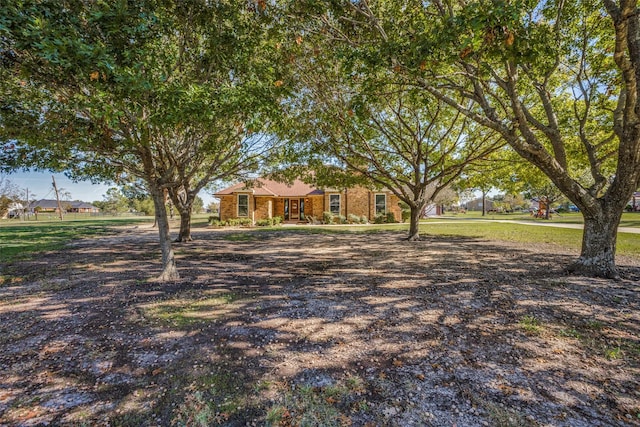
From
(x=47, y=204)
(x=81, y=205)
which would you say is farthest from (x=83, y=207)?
(x=47, y=204)

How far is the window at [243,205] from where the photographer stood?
24156 mm

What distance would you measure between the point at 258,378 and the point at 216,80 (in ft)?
18.7

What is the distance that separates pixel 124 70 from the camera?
12.8 feet

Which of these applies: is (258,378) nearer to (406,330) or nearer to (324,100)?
(406,330)

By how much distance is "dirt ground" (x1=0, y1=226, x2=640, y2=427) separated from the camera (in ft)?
7.63

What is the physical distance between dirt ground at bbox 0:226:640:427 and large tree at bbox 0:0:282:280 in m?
2.57

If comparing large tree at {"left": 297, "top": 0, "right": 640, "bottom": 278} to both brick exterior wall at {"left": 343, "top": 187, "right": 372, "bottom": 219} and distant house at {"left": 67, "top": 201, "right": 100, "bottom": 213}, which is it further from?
distant house at {"left": 67, "top": 201, "right": 100, "bottom": 213}

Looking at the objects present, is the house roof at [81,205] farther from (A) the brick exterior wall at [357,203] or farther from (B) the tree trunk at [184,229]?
(B) the tree trunk at [184,229]

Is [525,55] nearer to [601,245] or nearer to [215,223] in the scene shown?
[601,245]

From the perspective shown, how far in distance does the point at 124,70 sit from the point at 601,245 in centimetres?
975

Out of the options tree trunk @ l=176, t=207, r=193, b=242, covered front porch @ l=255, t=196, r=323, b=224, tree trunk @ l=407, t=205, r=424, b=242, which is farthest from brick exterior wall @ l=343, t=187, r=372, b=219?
tree trunk @ l=176, t=207, r=193, b=242

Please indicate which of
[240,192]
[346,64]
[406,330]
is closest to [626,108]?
[346,64]

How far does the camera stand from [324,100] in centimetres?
938

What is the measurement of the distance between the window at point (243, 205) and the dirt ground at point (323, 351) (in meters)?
17.8
